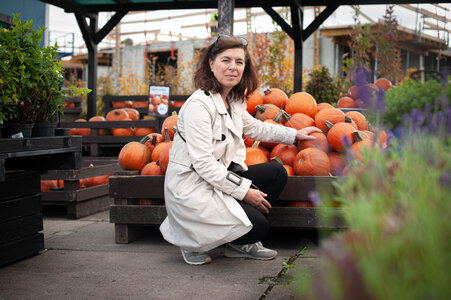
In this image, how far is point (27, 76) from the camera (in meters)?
2.83

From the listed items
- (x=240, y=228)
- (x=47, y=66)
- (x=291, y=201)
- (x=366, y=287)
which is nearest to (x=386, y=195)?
(x=366, y=287)


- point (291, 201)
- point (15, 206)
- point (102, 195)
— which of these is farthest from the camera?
point (102, 195)

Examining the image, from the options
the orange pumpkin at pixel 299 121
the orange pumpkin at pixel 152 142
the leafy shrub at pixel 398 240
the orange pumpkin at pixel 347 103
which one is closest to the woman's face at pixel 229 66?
the orange pumpkin at pixel 299 121

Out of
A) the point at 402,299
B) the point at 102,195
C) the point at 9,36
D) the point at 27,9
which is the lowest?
the point at 102,195

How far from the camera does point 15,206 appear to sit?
3014 mm

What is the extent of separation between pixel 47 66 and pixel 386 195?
8.80 feet

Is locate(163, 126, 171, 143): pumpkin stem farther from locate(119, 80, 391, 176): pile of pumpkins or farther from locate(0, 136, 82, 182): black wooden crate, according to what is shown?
locate(0, 136, 82, 182): black wooden crate

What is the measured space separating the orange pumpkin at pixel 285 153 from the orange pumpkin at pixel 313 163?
160 mm

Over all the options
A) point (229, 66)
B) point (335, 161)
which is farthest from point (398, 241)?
point (335, 161)

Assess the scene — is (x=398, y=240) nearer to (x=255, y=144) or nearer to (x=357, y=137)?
(x=357, y=137)

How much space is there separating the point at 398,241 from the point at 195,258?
229 cm

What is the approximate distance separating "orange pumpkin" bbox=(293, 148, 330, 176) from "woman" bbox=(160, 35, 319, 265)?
0.31 metres

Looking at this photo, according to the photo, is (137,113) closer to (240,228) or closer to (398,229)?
(240,228)

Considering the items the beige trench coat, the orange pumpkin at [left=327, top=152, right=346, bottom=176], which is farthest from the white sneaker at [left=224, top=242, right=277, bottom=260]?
the orange pumpkin at [left=327, top=152, right=346, bottom=176]
